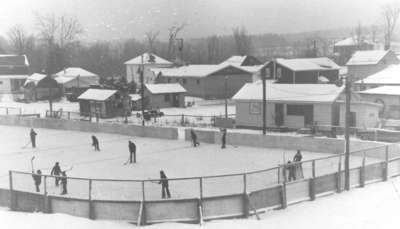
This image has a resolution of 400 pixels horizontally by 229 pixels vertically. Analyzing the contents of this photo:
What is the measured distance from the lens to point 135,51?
504ft

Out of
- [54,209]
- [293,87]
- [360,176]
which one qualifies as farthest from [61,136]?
[360,176]

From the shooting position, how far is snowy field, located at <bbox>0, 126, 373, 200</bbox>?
20.4 m

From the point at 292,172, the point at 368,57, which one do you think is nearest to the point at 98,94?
the point at 292,172

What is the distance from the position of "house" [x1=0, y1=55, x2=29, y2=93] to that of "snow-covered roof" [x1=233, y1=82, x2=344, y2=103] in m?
51.9

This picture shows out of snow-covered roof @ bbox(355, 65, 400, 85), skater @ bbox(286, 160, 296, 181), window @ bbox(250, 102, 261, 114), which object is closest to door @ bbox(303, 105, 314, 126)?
window @ bbox(250, 102, 261, 114)

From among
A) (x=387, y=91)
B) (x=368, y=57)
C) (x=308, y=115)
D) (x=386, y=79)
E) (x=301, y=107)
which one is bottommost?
(x=308, y=115)

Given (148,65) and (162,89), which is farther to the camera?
(148,65)

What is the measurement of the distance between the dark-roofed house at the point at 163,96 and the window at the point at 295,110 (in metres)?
20.7

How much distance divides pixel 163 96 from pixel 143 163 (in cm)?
3084

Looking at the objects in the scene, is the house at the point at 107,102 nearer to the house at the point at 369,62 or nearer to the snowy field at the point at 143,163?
the snowy field at the point at 143,163

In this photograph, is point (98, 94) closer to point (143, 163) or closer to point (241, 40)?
point (143, 163)

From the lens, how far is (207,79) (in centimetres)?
6744

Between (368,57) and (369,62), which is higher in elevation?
(368,57)

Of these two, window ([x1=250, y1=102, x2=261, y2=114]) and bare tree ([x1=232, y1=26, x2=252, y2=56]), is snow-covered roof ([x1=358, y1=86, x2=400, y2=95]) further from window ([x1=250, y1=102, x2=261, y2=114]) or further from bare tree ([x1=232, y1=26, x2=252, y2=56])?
bare tree ([x1=232, y1=26, x2=252, y2=56])
